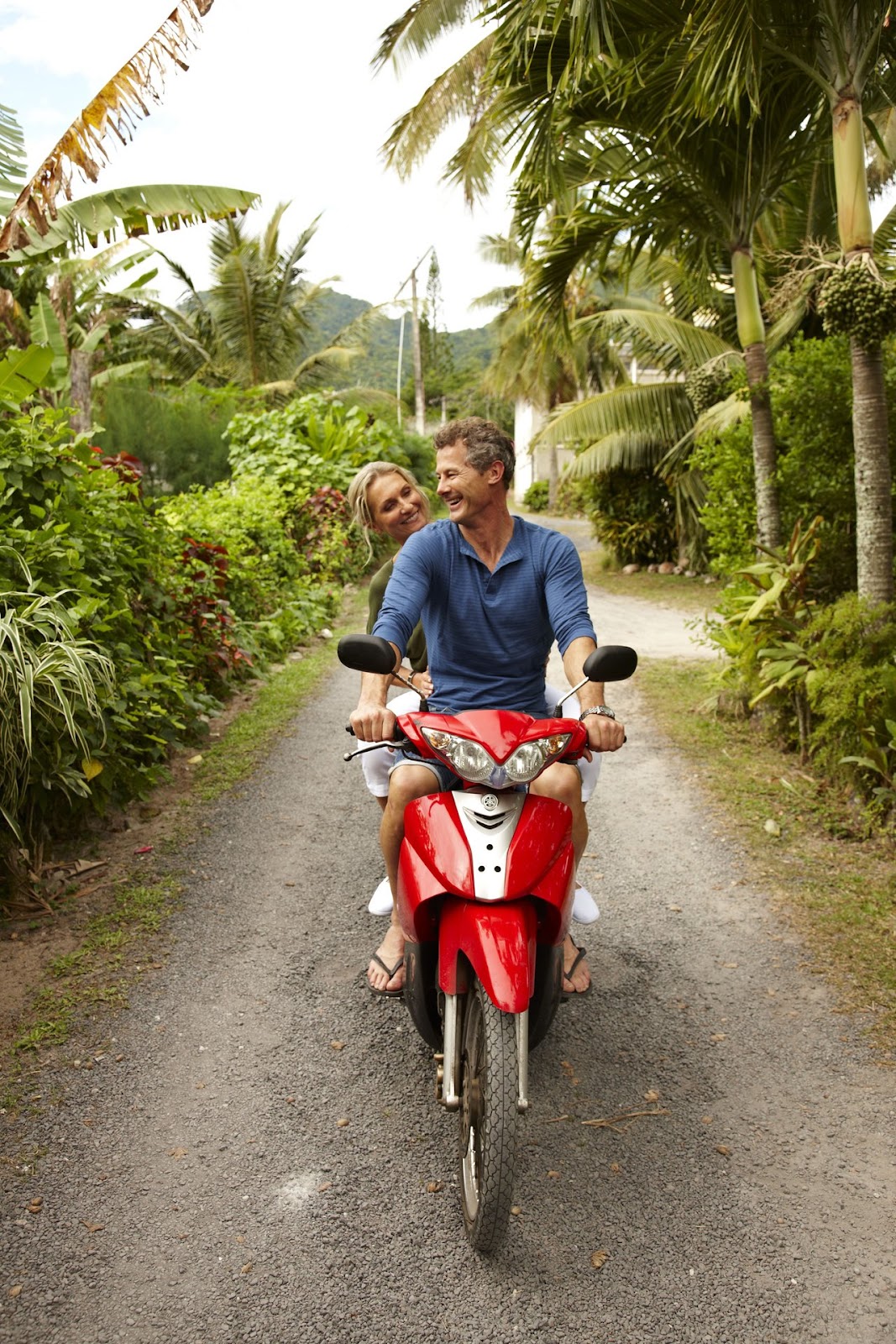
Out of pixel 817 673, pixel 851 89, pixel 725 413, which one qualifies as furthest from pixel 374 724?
pixel 725 413

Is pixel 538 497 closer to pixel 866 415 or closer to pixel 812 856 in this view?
pixel 866 415

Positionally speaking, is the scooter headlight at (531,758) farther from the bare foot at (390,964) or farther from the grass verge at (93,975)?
the grass verge at (93,975)

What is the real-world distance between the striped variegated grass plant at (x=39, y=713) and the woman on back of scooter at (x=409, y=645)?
52.8 inches

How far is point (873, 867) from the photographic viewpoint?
16.5 ft

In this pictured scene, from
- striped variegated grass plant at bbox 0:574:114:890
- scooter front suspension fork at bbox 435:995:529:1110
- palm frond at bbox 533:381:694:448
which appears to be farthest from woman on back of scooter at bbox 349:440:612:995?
palm frond at bbox 533:381:694:448

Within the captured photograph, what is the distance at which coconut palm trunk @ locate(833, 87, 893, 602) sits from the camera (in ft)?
19.8

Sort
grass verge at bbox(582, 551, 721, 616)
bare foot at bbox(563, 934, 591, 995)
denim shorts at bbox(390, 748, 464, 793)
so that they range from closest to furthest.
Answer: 1. denim shorts at bbox(390, 748, 464, 793)
2. bare foot at bbox(563, 934, 591, 995)
3. grass verge at bbox(582, 551, 721, 616)

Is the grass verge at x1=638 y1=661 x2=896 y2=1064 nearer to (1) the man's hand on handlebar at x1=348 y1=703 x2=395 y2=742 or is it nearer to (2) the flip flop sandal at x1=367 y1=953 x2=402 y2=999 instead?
(2) the flip flop sandal at x1=367 y1=953 x2=402 y2=999

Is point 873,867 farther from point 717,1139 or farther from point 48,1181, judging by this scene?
point 48,1181

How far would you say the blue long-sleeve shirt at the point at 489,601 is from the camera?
3.29m

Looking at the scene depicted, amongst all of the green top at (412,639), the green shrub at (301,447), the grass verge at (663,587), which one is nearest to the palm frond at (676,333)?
the grass verge at (663,587)

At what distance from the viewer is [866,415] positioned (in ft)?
20.4

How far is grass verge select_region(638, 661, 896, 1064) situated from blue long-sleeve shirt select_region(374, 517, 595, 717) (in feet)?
5.90

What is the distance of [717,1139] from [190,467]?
16103 mm
